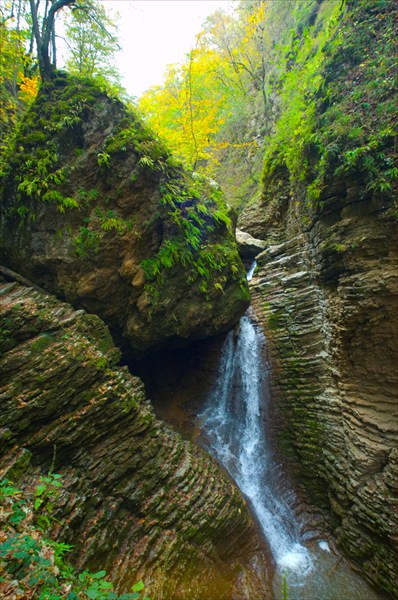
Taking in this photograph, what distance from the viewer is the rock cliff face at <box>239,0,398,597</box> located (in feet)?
18.6

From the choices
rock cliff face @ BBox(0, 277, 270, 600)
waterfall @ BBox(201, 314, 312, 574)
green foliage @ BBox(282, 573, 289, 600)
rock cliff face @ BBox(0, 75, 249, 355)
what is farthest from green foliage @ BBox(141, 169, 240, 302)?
green foliage @ BBox(282, 573, 289, 600)

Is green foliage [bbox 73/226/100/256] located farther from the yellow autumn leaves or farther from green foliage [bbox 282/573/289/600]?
green foliage [bbox 282/573/289/600]

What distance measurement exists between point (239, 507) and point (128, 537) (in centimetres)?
236

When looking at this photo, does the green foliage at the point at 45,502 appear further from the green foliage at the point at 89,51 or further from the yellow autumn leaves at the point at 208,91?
the green foliage at the point at 89,51

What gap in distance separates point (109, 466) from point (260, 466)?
4028mm

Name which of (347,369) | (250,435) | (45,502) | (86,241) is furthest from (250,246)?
(45,502)

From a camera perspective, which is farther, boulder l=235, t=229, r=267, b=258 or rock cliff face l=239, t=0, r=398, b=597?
boulder l=235, t=229, r=267, b=258

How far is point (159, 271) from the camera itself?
6348 mm

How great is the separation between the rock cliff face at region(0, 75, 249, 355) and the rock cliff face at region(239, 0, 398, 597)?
2.87m

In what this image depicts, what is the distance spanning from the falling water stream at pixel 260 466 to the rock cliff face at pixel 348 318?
16.8 inches

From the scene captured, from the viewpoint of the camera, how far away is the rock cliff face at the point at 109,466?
4.29 m

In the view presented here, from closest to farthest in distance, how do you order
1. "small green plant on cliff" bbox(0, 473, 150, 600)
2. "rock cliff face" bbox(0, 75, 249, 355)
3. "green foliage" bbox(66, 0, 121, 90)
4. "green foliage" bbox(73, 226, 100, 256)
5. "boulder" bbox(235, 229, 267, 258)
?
"small green plant on cliff" bbox(0, 473, 150, 600), "rock cliff face" bbox(0, 75, 249, 355), "green foliage" bbox(73, 226, 100, 256), "green foliage" bbox(66, 0, 121, 90), "boulder" bbox(235, 229, 267, 258)

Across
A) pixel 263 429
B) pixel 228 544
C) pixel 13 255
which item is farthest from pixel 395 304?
pixel 13 255

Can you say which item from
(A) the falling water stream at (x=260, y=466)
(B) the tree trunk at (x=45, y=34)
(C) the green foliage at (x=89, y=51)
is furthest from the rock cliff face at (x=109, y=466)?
(C) the green foliage at (x=89, y=51)
